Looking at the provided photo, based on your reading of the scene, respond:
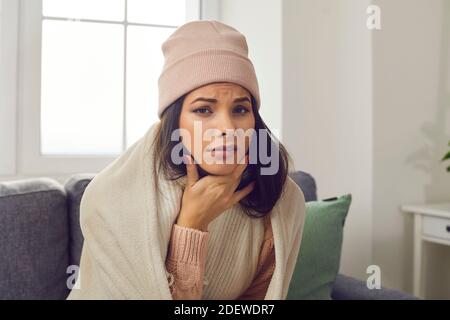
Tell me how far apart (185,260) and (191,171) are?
0.31 ft

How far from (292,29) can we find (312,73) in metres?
0.13

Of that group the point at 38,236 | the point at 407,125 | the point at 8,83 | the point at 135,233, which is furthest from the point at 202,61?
the point at 407,125

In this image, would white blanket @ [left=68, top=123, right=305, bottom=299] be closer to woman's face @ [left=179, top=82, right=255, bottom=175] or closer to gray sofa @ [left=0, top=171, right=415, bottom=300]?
woman's face @ [left=179, top=82, right=255, bottom=175]

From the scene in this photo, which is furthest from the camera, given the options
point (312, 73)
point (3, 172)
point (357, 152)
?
point (357, 152)

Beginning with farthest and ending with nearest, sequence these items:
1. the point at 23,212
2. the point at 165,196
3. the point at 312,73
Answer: the point at 312,73 < the point at 23,212 < the point at 165,196

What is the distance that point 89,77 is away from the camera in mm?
1078

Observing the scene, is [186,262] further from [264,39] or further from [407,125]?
[407,125]

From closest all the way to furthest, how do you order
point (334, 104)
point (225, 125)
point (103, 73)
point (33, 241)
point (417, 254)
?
point (225, 125), point (33, 241), point (103, 73), point (334, 104), point (417, 254)

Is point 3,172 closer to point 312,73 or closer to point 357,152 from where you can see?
point 312,73

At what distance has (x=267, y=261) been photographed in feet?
1.91

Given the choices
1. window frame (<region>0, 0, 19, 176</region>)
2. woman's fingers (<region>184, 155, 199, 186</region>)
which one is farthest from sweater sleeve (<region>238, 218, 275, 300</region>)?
window frame (<region>0, 0, 19, 176</region>)

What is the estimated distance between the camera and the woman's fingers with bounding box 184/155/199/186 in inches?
20.6

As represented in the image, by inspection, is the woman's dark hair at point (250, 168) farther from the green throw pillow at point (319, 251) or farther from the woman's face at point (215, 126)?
the green throw pillow at point (319, 251)
